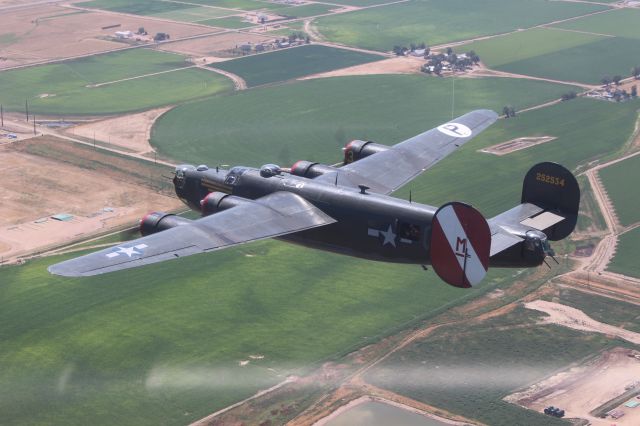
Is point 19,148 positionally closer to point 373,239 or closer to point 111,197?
point 111,197

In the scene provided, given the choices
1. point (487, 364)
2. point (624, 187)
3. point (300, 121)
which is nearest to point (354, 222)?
point (487, 364)

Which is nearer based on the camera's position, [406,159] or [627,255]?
[406,159]

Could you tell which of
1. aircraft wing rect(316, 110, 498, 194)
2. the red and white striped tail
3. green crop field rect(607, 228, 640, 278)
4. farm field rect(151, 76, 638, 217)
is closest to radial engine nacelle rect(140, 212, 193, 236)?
aircraft wing rect(316, 110, 498, 194)

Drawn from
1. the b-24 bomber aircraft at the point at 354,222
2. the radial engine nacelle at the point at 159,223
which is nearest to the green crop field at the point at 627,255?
the b-24 bomber aircraft at the point at 354,222

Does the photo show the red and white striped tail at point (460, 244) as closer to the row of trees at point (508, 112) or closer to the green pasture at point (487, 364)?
the green pasture at point (487, 364)

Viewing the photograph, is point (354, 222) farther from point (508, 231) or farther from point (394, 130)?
point (394, 130)

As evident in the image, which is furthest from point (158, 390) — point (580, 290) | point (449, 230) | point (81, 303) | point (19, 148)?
point (19, 148)

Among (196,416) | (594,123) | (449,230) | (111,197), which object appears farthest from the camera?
(594,123)
